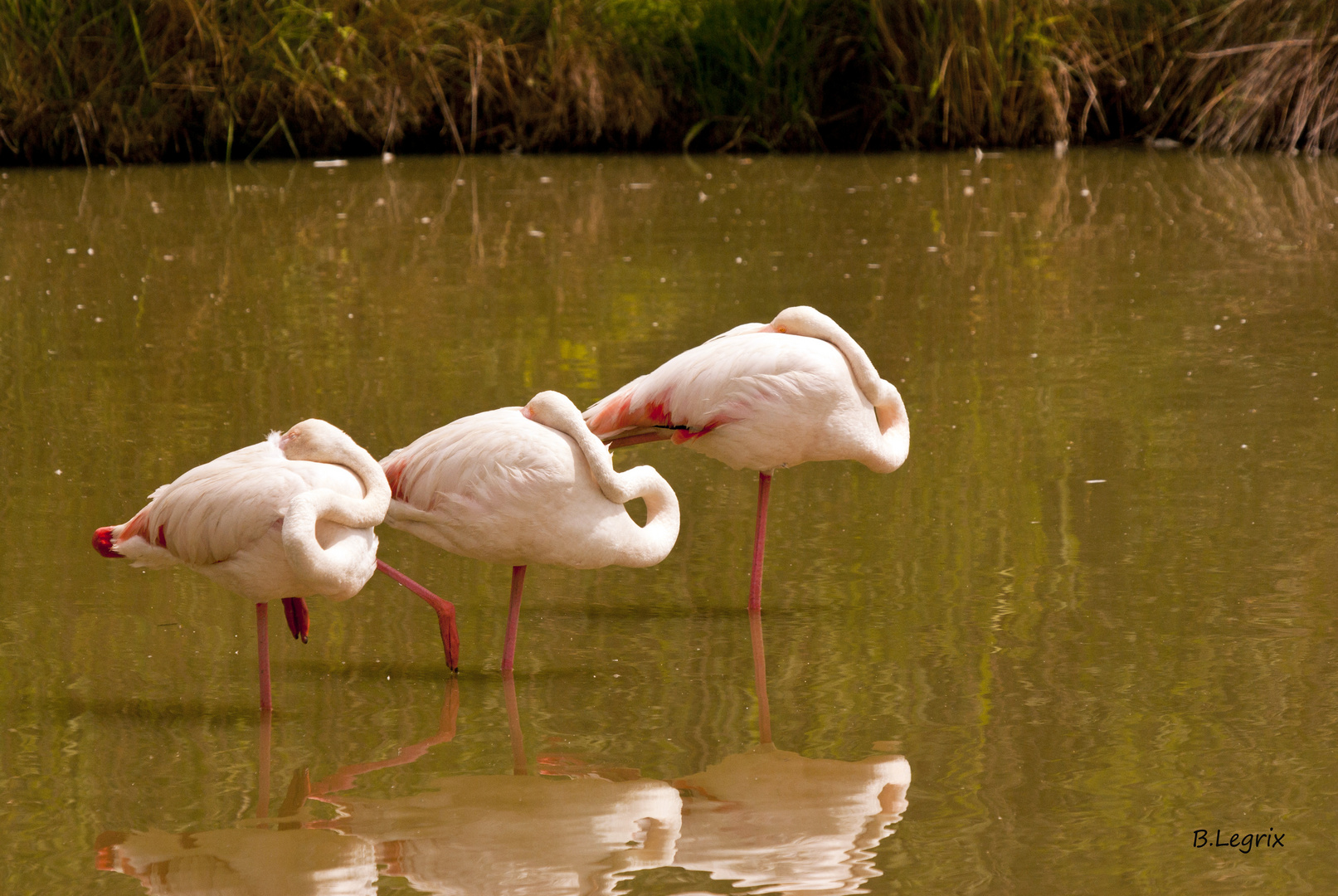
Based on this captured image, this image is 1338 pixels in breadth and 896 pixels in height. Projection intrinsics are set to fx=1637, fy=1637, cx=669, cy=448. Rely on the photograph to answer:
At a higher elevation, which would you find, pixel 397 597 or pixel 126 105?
pixel 126 105

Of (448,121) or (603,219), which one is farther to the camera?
(448,121)

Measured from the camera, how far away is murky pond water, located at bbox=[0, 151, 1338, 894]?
10.4 feet

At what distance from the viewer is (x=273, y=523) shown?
3570mm

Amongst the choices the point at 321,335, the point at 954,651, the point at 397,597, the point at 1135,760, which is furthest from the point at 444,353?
the point at 1135,760

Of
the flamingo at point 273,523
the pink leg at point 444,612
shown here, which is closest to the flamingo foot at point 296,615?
the flamingo at point 273,523

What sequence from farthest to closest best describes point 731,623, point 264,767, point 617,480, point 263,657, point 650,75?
point 650,75, point 731,623, point 617,480, point 263,657, point 264,767

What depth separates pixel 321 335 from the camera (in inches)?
301

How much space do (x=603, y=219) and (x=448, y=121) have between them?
376cm

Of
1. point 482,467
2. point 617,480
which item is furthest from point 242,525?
point 617,480

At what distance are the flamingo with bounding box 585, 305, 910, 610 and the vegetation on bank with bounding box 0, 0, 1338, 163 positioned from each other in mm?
9375

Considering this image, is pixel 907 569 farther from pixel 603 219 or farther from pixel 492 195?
pixel 492 195

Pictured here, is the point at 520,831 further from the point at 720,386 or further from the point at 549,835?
the point at 720,386

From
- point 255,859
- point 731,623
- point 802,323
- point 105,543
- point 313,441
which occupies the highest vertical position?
point 802,323

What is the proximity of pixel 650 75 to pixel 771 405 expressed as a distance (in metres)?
10.4
